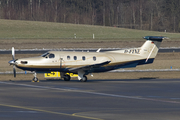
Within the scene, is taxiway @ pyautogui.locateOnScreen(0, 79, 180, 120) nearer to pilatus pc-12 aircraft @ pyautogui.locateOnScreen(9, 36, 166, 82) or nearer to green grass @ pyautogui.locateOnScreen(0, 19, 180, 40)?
pilatus pc-12 aircraft @ pyautogui.locateOnScreen(9, 36, 166, 82)

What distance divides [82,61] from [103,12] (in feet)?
279

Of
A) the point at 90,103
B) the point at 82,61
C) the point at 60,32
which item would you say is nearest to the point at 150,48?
the point at 82,61

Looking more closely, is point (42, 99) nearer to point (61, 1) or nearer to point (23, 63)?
point (23, 63)

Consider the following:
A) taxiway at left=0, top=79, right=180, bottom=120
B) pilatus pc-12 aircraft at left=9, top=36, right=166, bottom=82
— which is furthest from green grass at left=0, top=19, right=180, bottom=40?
taxiway at left=0, top=79, right=180, bottom=120

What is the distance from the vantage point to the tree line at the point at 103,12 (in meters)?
102

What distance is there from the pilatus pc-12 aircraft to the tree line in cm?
7164

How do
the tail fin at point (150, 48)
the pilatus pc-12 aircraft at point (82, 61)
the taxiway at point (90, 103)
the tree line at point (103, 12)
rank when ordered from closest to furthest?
the taxiway at point (90, 103) < the pilatus pc-12 aircraft at point (82, 61) < the tail fin at point (150, 48) < the tree line at point (103, 12)

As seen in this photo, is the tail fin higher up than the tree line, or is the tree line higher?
the tree line

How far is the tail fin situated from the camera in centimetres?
2870

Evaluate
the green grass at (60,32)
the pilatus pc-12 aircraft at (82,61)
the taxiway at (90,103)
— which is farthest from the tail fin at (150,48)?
the green grass at (60,32)

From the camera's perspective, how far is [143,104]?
1614 cm

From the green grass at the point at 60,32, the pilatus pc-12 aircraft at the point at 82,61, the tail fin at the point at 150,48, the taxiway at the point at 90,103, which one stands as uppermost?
the green grass at the point at 60,32

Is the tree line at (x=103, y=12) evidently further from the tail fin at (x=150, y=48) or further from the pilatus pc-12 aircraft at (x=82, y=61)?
the pilatus pc-12 aircraft at (x=82, y=61)

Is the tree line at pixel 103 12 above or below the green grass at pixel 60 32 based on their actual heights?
above
